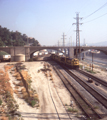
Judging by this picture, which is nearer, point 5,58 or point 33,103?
point 33,103

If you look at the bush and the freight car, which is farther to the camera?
the freight car

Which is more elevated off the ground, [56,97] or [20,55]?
[20,55]

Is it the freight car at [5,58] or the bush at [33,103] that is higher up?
the freight car at [5,58]

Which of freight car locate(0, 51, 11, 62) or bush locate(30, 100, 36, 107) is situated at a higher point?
freight car locate(0, 51, 11, 62)

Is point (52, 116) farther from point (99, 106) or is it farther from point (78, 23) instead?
point (78, 23)

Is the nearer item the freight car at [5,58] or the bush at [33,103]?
the bush at [33,103]

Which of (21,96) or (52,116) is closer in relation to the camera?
(52,116)

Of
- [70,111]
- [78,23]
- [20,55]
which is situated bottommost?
[70,111]

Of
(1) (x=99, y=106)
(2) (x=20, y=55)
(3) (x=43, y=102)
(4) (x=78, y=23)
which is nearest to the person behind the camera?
(1) (x=99, y=106)

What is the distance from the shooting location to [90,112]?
13789mm

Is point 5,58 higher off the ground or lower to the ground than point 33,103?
higher

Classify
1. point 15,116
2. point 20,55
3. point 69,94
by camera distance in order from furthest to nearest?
1. point 20,55
2. point 69,94
3. point 15,116

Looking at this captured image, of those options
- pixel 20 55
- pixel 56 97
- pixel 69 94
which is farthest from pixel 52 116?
pixel 20 55

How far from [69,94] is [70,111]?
5.54 m
